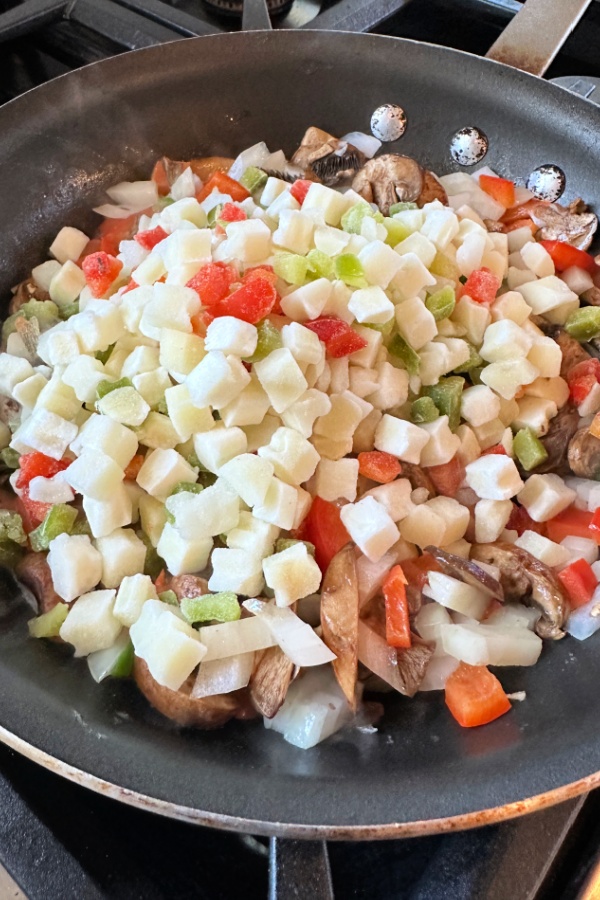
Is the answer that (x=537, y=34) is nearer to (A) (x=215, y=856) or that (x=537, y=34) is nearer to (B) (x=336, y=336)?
(B) (x=336, y=336)

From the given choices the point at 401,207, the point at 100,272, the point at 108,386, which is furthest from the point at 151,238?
the point at 401,207

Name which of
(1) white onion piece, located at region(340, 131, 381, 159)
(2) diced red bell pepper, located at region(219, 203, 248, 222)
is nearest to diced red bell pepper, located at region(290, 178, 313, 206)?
(2) diced red bell pepper, located at region(219, 203, 248, 222)

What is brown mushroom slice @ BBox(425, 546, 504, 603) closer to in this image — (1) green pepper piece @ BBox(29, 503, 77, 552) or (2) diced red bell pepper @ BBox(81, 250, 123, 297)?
(1) green pepper piece @ BBox(29, 503, 77, 552)

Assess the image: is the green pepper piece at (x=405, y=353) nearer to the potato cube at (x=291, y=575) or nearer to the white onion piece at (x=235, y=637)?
the potato cube at (x=291, y=575)

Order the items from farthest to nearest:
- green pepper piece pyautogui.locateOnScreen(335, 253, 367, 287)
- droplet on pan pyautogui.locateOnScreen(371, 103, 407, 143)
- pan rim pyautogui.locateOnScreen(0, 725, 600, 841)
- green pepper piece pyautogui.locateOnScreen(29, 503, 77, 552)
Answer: droplet on pan pyautogui.locateOnScreen(371, 103, 407, 143) → green pepper piece pyautogui.locateOnScreen(335, 253, 367, 287) → green pepper piece pyautogui.locateOnScreen(29, 503, 77, 552) → pan rim pyautogui.locateOnScreen(0, 725, 600, 841)

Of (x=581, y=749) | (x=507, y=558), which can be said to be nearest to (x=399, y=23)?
(x=507, y=558)

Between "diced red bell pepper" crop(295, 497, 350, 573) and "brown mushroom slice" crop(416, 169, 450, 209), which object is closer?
"diced red bell pepper" crop(295, 497, 350, 573)

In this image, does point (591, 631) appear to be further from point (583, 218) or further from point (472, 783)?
point (583, 218)
